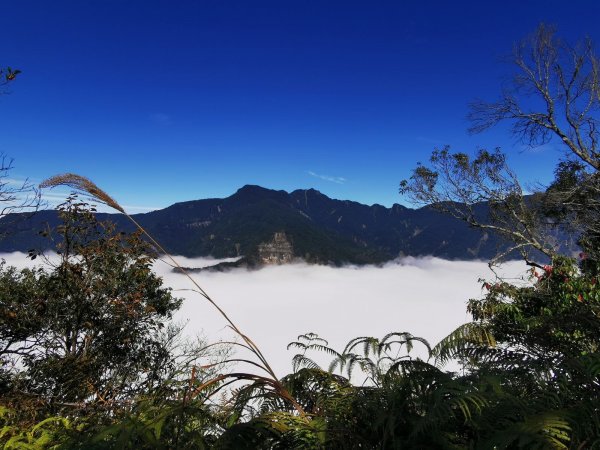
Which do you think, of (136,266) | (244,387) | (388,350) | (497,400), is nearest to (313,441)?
(244,387)

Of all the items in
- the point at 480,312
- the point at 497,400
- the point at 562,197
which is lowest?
the point at 480,312

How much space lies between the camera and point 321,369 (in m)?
2.88

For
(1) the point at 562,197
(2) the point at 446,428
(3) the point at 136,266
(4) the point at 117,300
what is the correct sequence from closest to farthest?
1. (2) the point at 446,428
2. (4) the point at 117,300
3. (3) the point at 136,266
4. (1) the point at 562,197

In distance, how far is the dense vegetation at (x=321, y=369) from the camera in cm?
169

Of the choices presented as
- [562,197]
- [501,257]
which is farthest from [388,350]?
[562,197]

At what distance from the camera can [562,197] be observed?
1362 centimetres

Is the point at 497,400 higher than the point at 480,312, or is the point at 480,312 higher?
the point at 497,400

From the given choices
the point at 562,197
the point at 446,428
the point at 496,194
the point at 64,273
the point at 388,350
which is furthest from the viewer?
the point at 496,194

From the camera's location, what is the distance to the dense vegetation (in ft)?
5.53

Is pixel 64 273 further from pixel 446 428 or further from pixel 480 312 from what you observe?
pixel 480 312

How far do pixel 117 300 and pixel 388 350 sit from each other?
862cm

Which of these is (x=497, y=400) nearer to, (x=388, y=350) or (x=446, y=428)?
(x=446, y=428)

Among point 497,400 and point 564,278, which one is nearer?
point 497,400

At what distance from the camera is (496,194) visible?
17.8 m
